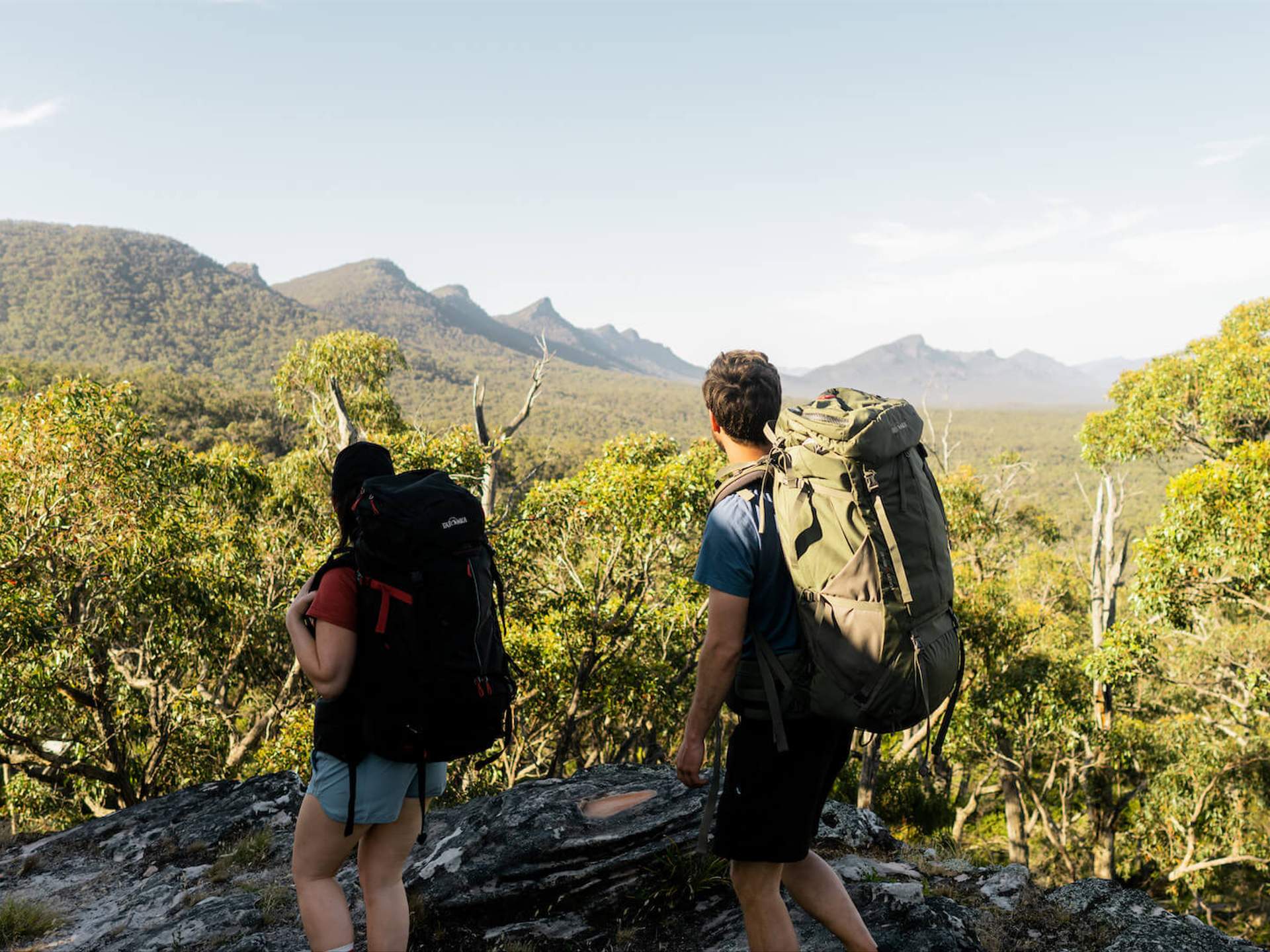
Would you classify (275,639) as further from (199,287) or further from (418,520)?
(199,287)

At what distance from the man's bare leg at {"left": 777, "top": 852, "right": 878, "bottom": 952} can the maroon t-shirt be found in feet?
5.27

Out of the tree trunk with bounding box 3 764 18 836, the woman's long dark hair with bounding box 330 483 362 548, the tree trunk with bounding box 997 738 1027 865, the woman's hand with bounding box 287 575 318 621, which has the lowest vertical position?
the tree trunk with bounding box 997 738 1027 865

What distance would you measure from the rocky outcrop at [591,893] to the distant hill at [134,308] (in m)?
79.9

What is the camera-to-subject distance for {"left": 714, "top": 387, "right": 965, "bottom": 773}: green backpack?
225cm

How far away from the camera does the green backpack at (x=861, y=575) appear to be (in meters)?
2.25

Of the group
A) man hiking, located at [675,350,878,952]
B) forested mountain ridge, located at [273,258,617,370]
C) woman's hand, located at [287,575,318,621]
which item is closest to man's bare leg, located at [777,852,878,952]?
man hiking, located at [675,350,878,952]

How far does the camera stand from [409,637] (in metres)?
2.33

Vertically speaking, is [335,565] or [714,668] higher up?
[335,565]

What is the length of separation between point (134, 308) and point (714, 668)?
116 metres

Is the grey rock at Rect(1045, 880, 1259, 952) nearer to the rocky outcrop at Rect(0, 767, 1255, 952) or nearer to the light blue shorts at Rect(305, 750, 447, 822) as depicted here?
the rocky outcrop at Rect(0, 767, 1255, 952)

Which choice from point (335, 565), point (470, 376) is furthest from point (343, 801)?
point (470, 376)

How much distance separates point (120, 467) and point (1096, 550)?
1622cm

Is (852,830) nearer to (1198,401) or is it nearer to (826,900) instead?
(826,900)

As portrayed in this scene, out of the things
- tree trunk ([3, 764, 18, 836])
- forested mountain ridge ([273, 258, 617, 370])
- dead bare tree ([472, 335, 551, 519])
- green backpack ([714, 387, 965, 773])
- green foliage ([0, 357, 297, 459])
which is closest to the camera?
green backpack ([714, 387, 965, 773])
